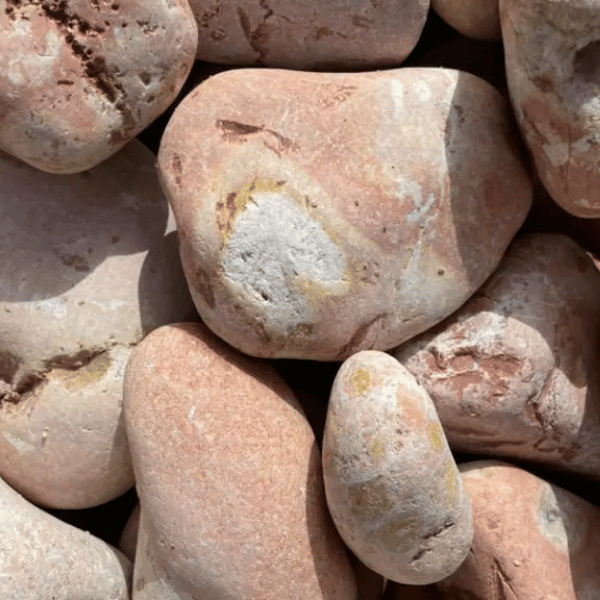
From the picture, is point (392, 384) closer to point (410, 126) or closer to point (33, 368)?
point (410, 126)

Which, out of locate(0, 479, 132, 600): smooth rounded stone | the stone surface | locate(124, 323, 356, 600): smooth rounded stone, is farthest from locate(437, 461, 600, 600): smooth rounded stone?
the stone surface

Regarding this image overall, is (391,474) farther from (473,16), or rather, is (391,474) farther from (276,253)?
(473,16)

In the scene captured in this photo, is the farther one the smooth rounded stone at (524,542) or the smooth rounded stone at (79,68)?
the smooth rounded stone at (524,542)

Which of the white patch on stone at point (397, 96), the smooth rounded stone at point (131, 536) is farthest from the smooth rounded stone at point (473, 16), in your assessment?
the smooth rounded stone at point (131, 536)

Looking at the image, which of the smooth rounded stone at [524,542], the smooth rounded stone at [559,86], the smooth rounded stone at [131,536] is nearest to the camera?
the smooth rounded stone at [559,86]

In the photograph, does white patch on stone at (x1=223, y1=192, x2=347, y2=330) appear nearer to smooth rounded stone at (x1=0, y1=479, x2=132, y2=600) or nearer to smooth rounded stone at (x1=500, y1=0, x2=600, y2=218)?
smooth rounded stone at (x1=500, y1=0, x2=600, y2=218)

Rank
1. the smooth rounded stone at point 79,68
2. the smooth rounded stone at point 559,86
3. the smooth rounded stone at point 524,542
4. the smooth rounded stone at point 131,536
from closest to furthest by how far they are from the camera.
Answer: the smooth rounded stone at point 559,86 < the smooth rounded stone at point 79,68 < the smooth rounded stone at point 524,542 < the smooth rounded stone at point 131,536

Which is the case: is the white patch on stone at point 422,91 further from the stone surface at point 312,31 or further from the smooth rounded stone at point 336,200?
the stone surface at point 312,31
